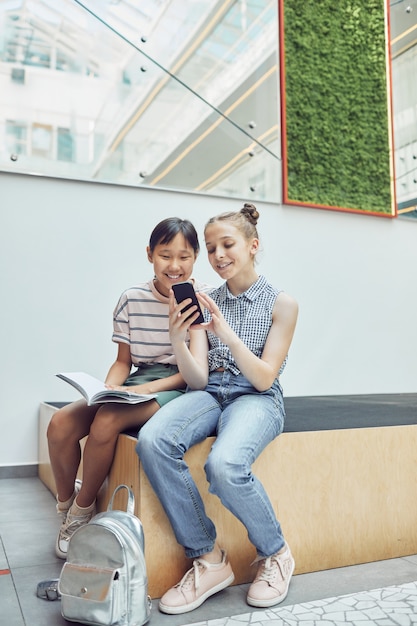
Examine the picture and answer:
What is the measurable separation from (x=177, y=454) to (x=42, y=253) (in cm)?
248

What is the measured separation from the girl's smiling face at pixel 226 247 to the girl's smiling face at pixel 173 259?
15cm

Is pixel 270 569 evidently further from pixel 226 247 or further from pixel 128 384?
pixel 226 247

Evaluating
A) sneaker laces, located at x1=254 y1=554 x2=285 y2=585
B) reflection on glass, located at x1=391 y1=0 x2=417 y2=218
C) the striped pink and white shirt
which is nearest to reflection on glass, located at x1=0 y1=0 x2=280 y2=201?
reflection on glass, located at x1=391 y1=0 x2=417 y2=218

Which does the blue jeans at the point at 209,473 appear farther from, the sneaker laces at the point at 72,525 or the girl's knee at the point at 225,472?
the sneaker laces at the point at 72,525

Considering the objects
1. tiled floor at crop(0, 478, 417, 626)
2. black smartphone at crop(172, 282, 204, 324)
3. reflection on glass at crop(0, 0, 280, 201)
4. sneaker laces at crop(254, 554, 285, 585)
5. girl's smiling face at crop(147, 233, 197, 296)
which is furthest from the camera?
reflection on glass at crop(0, 0, 280, 201)

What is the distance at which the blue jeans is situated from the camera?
5.10 feet

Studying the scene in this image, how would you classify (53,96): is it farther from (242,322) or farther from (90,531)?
(90,531)

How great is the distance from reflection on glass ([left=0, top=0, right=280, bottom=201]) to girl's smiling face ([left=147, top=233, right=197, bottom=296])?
6.89ft

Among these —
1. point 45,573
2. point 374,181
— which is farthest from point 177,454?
point 374,181

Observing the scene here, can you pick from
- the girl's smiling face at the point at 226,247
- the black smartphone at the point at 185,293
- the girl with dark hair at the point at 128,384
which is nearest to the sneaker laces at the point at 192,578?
the girl with dark hair at the point at 128,384

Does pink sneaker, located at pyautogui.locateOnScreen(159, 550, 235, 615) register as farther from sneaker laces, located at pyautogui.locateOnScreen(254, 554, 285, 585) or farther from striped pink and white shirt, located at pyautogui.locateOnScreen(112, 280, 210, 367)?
striped pink and white shirt, located at pyautogui.locateOnScreen(112, 280, 210, 367)

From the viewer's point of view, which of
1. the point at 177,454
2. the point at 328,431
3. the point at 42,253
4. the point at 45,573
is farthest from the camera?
the point at 42,253

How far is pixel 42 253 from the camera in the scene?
376 centimetres

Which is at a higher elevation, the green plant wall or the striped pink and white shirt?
the green plant wall
